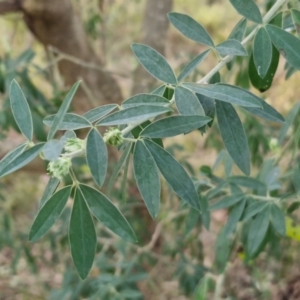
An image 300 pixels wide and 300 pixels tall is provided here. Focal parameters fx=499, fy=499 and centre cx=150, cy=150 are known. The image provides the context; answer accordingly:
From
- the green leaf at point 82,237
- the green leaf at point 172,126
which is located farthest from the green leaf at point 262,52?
the green leaf at point 82,237

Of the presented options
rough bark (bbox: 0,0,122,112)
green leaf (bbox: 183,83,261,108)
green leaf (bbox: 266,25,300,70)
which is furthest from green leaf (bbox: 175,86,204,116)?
rough bark (bbox: 0,0,122,112)

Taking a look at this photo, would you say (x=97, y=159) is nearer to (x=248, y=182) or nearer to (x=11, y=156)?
(x=11, y=156)

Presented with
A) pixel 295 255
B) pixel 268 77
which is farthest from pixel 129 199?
pixel 268 77

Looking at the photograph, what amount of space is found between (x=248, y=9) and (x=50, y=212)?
28 cm

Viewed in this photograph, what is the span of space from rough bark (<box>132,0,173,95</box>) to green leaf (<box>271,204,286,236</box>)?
0.76 meters

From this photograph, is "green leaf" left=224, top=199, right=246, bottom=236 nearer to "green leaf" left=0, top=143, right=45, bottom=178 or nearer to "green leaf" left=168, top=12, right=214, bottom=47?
"green leaf" left=168, top=12, right=214, bottom=47

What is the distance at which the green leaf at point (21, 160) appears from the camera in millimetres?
375

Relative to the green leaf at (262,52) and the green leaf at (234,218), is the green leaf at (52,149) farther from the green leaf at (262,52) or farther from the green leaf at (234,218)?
the green leaf at (234,218)

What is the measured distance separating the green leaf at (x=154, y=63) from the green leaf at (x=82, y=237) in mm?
136

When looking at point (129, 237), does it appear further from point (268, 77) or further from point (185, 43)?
point (185, 43)

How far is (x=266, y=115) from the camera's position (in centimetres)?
47

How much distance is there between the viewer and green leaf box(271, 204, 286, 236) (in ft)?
2.31

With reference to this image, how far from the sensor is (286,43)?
0.49m

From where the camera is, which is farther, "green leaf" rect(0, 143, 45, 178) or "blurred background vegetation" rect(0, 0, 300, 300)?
"blurred background vegetation" rect(0, 0, 300, 300)
